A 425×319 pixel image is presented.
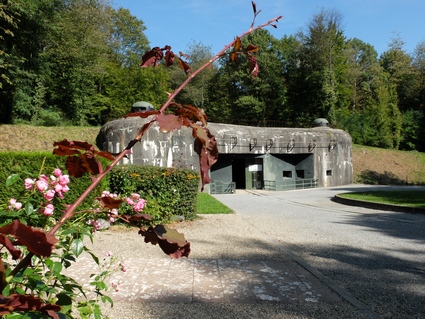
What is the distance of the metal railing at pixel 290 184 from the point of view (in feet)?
81.5

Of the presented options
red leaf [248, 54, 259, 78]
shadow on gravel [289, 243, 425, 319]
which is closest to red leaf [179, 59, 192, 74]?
red leaf [248, 54, 259, 78]

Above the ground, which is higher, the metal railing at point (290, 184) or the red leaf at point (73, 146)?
the red leaf at point (73, 146)

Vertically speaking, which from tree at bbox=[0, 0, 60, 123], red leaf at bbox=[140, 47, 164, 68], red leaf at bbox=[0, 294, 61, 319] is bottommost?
red leaf at bbox=[0, 294, 61, 319]

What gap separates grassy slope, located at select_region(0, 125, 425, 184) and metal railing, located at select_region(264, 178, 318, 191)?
5.73 metres

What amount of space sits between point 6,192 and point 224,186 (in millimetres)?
16743

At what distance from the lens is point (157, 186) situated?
8.66 m

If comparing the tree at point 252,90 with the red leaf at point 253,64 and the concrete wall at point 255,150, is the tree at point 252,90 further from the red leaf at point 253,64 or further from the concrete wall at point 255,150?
the red leaf at point 253,64

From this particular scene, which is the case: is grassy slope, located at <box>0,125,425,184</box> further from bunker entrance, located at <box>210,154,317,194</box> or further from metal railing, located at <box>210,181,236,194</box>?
metal railing, located at <box>210,181,236,194</box>

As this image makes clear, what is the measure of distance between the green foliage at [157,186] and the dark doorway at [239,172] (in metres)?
18.5

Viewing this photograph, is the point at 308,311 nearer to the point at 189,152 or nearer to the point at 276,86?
the point at 189,152

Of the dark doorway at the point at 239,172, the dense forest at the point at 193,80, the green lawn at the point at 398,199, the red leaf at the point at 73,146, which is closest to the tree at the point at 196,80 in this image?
the dense forest at the point at 193,80

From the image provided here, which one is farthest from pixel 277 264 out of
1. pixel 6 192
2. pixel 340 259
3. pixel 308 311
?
pixel 6 192

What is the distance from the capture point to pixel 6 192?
7500mm

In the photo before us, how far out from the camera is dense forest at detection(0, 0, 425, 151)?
2880 centimetres
